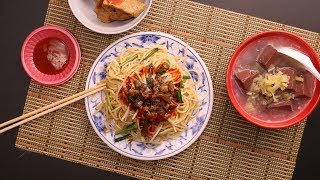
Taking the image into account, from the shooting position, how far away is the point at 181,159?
377 centimetres

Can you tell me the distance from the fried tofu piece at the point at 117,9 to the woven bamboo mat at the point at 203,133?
9.5 inches

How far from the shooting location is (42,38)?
3713 mm

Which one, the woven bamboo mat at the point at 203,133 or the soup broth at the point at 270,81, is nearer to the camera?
the soup broth at the point at 270,81

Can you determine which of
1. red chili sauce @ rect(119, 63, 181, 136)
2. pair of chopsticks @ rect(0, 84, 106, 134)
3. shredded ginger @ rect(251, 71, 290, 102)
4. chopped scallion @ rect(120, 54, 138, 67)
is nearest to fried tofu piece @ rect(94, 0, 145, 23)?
chopped scallion @ rect(120, 54, 138, 67)

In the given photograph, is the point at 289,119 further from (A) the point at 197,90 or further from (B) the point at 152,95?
(B) the point at 152,95

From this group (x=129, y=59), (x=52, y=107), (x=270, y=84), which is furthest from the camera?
(x=52, y=107)

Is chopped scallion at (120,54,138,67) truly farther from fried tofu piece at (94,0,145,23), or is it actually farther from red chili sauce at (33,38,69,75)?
red chili sauce at (33,38,69,75)

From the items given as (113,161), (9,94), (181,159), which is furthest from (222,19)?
(9,94)

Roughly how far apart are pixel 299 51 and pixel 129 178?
5.37 feet

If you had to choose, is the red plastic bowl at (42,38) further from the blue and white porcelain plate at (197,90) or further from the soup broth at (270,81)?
the soup broth at (270,81)

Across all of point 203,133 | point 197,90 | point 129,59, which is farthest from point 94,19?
point 203,133

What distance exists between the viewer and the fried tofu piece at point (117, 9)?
3.45m

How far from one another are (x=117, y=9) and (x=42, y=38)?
67 centimetres

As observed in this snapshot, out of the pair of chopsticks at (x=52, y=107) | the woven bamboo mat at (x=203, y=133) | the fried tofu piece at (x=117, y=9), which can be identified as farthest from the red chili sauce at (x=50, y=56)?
the fried tofu piece at (x=117, y=9)
